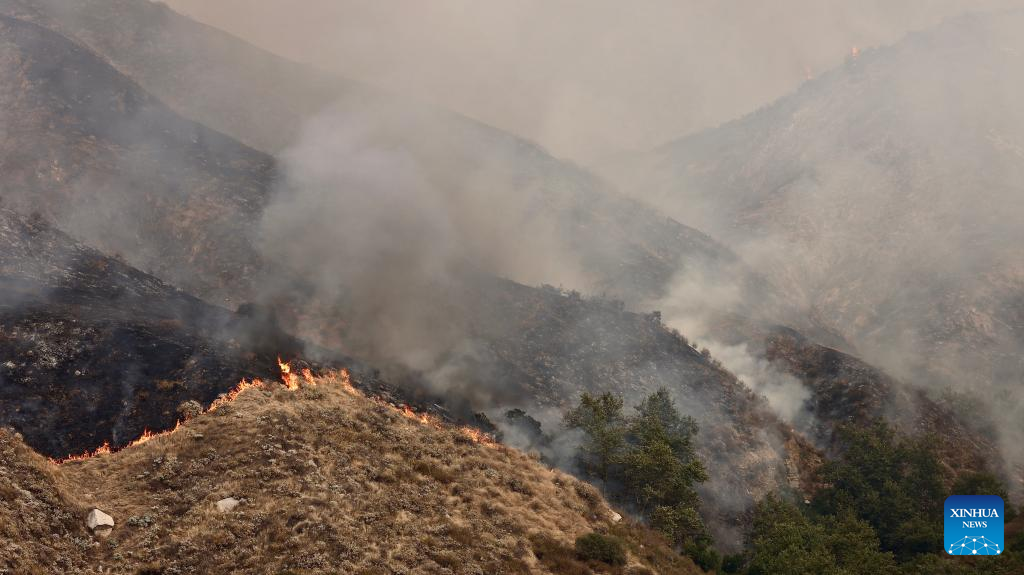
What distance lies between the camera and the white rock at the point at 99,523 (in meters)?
17.8

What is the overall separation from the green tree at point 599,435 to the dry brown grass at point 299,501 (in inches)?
193

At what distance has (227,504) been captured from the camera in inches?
790

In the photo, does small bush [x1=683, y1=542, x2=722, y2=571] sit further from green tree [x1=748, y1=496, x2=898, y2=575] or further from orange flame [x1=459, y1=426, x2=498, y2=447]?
orange flame [x1=459, y1=426, x2=498, y2=447]

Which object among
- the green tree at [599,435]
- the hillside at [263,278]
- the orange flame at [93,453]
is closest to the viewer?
the orange flame at [93,453]

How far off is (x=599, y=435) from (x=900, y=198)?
84346mm

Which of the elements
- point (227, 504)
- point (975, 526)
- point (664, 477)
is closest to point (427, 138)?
point (664, 477)

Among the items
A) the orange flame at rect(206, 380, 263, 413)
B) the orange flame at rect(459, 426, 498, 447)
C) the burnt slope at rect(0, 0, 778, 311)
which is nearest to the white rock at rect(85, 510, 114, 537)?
the orange flame at rect(206, 380, 263, 413)

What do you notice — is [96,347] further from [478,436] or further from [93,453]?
[478,436]

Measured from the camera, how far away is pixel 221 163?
6128 centimetres

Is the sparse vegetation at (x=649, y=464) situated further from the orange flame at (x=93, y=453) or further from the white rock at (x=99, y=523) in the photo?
the orange flame at (x=93, y=453)

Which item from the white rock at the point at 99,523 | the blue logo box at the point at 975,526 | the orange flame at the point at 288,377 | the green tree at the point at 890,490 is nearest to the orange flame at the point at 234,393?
the orange flame at the point at 288,377

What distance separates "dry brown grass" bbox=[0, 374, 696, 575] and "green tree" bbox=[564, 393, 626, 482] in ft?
16.1

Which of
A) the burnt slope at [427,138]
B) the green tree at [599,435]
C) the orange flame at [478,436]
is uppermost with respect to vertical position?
the burnt slope at [427,138]

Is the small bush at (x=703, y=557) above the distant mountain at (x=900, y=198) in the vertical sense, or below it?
below
